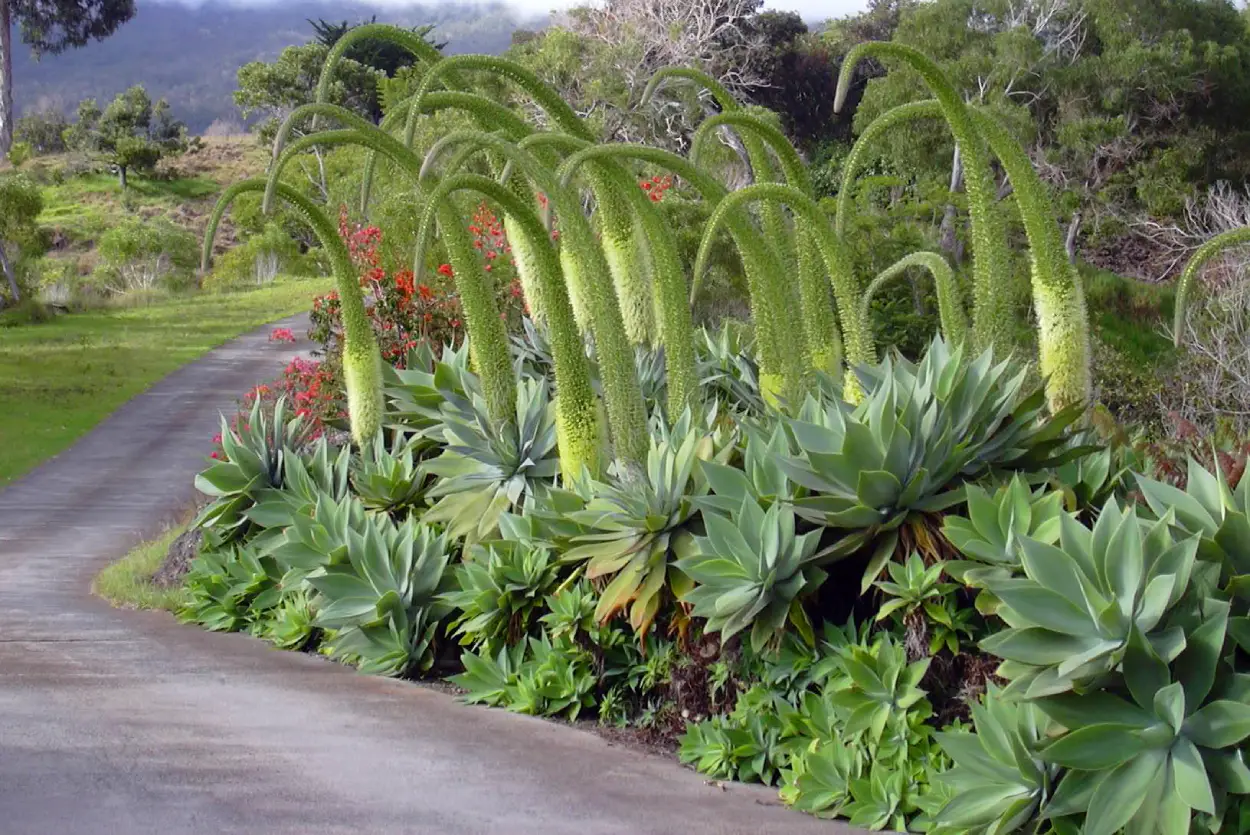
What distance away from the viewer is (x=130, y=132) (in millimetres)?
71875

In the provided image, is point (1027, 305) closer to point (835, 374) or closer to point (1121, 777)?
point (835, 374)

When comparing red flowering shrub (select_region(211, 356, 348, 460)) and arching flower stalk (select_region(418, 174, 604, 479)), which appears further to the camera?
red flowering shrub (select_region(211, 356, 348, 460))

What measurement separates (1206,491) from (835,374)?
2570mm

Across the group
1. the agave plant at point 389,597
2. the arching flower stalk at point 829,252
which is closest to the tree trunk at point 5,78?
the agave plant at point 389,597

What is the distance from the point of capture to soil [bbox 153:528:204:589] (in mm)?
8852

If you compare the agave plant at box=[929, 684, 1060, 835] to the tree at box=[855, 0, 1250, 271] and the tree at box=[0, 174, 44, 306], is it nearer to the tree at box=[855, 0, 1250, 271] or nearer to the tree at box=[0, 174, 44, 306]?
the tree at box=[855, 0, 1250, 271]

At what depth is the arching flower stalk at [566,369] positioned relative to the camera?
19.9 feet

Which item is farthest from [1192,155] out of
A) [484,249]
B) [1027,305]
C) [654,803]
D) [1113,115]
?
[654,803]

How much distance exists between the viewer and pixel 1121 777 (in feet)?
11.8

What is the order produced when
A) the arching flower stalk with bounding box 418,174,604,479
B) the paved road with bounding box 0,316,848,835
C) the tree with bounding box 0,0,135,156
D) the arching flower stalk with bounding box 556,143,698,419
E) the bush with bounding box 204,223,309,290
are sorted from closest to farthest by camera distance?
the paved road with bounding box 0,316,848,835, the arching flower stalk with bounding box 556,143,698,419, the arching flower stalk with bounding box 418,174,604,479, the tree with bounding box 0,0,135,156, the bush with bounding box 204,223,309,290

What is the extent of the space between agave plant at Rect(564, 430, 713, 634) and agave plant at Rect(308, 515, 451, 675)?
1.19 meters

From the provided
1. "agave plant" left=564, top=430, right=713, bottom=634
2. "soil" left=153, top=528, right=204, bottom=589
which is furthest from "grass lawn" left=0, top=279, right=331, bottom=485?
"agave plant" left=564, top=430, right=713, bottom=634

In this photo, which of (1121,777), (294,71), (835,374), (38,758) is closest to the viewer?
(1121,777)

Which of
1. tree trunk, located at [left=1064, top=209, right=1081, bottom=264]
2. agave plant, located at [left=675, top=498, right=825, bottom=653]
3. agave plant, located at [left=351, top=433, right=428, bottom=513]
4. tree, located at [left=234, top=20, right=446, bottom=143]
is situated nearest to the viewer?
agave plant, located at [left=675, top=498, right=825, bottom=653]
